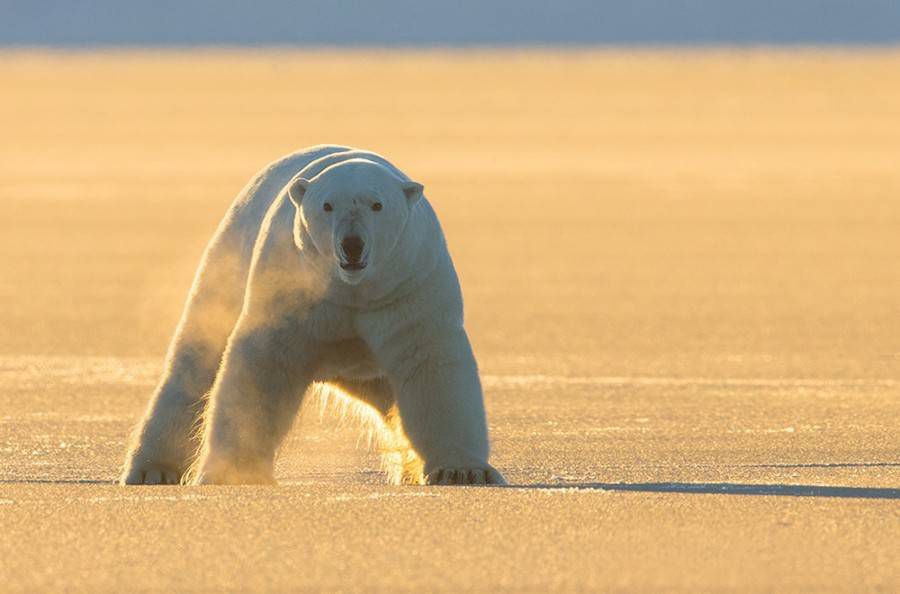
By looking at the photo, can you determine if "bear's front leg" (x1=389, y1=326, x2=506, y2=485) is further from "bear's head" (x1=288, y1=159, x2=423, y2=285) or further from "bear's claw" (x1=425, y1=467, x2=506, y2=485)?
"bear's head" (x1=288, y1=159, x2=423, y2=285)

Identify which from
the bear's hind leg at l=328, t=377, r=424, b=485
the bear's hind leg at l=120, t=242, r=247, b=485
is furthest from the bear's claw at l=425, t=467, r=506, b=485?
the bear's hind leg at l=120, t=242, r=247, b=485

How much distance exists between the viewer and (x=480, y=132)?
40.6 meters

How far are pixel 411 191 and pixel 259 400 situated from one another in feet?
2.54

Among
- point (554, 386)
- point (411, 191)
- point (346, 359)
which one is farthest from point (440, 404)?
point (554, 386)

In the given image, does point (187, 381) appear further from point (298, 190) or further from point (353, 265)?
point (353, 265)


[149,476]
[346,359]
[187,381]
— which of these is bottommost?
[149,476]

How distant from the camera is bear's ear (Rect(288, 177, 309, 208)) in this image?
7074mm

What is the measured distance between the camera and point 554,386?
9.76 meters

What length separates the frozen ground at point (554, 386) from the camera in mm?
5465

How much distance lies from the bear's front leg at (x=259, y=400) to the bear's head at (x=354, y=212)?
0.98ft

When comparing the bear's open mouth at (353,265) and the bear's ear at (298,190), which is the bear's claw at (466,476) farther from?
the bear's ear at (298,190)

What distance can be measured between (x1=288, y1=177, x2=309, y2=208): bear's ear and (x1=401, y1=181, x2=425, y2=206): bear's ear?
0.29m

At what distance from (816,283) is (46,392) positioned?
6.45 metres

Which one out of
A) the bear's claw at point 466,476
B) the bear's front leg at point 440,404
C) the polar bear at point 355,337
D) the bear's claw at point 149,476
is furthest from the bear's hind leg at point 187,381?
the bear's claw at point 466,476
